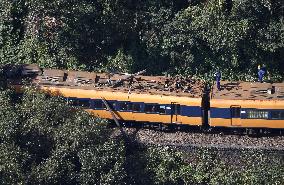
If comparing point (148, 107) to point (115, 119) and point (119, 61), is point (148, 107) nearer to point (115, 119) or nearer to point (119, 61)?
point (115, 119)

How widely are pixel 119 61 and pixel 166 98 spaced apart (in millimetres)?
6601

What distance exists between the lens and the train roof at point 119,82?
108ft

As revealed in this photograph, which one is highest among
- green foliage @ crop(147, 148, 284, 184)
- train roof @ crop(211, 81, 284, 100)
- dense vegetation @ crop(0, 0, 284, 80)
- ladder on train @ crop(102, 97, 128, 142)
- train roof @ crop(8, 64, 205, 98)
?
dense vegetation @ crop(0, 0, 284, 80)

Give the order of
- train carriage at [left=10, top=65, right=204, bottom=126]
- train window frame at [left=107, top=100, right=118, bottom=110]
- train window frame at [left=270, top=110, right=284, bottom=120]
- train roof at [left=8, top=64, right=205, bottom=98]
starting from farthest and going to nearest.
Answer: train window frame at [left=107, top=100, right=118, bottom=110], train roof at [left=8, top=64, right=205, bottom=98], train carriage at [left=10, top=65, right=204, bottom=126], train window frame at [left=270, top=110, right=284, bottom=120]

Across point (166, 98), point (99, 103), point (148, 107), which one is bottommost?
point (148, 107)

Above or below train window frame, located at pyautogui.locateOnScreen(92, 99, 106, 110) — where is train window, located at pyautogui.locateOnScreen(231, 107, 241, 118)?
below

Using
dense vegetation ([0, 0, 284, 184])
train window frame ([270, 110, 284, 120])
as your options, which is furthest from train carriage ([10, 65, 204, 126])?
train window frame ([270, 110, 284, 120])

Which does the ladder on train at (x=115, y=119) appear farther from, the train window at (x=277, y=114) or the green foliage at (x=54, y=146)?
the train window at (x=277, y=114)

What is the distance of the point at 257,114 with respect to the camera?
104ft

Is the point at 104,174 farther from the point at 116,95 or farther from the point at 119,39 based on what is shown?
the point at 119,39

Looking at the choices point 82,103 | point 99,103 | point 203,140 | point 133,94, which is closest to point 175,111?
point 203,140

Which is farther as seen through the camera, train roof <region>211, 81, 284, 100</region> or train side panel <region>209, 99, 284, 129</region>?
train roof <region>211, 81, 284, 100</region>

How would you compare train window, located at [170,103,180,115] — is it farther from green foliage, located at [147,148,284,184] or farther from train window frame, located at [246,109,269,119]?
train window frame, located at [246,109,269,119]

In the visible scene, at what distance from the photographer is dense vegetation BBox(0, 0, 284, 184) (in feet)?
98.8
